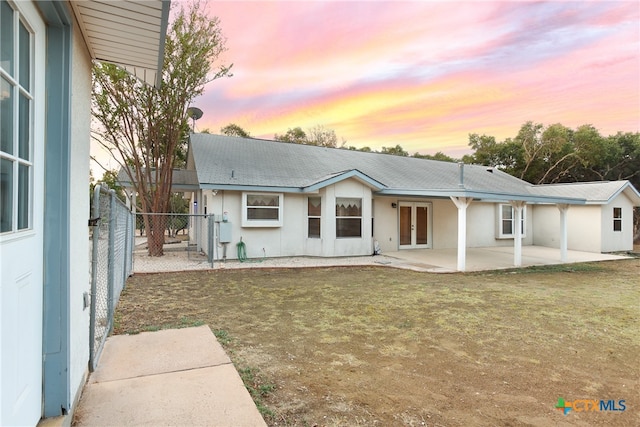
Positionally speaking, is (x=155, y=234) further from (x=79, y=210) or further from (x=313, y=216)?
(x=79, y=210)

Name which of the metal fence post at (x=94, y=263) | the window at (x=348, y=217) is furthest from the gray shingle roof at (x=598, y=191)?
the metal fence post at (x=94, y=263)

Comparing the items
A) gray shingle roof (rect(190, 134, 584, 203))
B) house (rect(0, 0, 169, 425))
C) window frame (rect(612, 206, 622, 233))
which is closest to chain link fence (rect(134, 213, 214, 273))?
gray shingle roof (rect(190, 134, 584, 203))

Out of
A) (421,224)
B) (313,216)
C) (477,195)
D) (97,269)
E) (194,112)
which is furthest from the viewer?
(421,224)

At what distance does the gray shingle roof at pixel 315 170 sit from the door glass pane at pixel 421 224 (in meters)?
1.07

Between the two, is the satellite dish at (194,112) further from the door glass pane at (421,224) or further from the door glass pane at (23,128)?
the door glass pane at (23,128)

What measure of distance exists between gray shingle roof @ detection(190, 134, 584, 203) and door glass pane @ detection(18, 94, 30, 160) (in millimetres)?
9321

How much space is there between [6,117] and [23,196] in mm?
449

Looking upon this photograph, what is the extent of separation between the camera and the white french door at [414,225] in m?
15.1

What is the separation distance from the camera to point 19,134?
1785mm

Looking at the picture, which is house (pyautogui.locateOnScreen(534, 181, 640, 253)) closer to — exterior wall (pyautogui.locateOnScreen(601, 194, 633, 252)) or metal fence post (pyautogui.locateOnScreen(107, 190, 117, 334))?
exterior wall (pyautogui.locateOnScreen(601, 194, 633, 252))

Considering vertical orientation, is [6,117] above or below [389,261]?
above

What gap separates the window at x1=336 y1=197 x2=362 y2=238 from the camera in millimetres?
12613

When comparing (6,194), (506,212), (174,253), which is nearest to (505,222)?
(506,212)

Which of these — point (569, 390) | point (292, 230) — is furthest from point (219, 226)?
point (569, 390)
